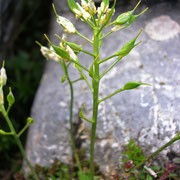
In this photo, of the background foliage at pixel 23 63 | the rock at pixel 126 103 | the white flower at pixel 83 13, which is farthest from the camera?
the background foliage at pixel 23 63

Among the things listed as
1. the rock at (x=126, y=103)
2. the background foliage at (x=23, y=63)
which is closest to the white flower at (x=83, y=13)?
the rock at (x=126, y=103)

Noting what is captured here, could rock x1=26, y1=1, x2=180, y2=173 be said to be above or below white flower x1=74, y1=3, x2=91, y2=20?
below

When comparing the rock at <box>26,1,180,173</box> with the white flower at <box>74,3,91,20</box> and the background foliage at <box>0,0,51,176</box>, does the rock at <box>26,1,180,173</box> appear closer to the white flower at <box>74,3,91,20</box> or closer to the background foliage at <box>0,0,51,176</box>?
the background foliage at <box>0,0,51,176</box>

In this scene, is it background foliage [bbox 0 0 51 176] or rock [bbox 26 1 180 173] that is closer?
rock [bbox 26 1 180 173]

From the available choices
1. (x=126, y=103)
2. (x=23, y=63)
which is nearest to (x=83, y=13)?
(x=126, y=103)

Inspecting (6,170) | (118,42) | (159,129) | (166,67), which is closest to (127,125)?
(159,129)

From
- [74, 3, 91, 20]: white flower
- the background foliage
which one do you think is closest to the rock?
the background foliage

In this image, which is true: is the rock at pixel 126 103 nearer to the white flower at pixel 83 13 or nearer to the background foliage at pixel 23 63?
the background foliage at pixel 23 63

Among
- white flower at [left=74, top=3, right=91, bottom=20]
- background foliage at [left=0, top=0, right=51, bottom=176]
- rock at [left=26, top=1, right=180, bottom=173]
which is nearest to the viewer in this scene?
white flower at [left=74, top=3, right=91, bottom=20]
